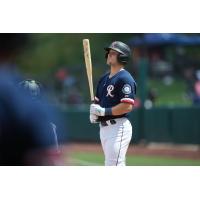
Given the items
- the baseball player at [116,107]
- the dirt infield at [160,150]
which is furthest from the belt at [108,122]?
the dirt infield at [160,150]

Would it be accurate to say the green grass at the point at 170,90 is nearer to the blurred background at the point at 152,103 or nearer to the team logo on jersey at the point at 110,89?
the blurred background at the point at 152,103

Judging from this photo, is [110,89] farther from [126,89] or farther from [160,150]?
[160,150]

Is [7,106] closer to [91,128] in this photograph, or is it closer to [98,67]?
A: [91,128]

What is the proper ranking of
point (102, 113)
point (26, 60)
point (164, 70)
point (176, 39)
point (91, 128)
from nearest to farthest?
point (102, 113) → point (91, 128) → point (164, 70) → point (176, 39) → point (26, 60)

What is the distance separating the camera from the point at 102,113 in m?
5.96

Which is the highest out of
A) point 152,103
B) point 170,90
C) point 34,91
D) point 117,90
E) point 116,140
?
point 34,91

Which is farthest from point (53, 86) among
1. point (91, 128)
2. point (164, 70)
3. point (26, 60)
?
point (26, 60)

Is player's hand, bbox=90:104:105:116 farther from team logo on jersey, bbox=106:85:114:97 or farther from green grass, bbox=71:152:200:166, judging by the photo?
green grass, bbox=71:152:200:166

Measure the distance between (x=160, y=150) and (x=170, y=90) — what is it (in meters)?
5.39

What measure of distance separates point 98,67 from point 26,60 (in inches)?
Answer: 400

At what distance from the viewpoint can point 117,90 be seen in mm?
6012

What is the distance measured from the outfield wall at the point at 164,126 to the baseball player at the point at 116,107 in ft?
24.6

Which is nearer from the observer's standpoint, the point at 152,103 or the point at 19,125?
the point at 19,125

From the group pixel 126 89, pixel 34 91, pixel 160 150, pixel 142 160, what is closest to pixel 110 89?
pixel 126 89
